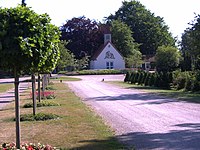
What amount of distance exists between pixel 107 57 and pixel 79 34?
31.7 feet

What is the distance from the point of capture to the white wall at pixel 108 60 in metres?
101

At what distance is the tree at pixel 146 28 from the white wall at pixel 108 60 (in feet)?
48.3

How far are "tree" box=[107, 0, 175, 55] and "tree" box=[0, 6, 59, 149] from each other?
10683 cm

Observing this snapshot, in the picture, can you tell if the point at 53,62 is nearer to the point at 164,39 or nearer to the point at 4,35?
the point at 4,35

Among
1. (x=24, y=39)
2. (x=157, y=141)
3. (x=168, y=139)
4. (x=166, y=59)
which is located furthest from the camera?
(x=166, y=59)

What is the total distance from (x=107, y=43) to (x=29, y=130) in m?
86.9

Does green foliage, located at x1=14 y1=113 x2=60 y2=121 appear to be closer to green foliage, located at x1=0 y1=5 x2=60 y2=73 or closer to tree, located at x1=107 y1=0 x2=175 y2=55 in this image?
green foliage, located at x1=0 y1=5 x2=60 y2=73

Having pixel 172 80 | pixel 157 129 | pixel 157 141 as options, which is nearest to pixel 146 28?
pixel 172 80

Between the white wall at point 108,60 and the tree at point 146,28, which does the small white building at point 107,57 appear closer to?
the white wall at point 108,60

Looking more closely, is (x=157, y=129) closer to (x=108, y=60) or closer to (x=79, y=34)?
(x=79, y=34)

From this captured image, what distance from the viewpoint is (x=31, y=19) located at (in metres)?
8.39

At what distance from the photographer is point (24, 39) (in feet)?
26.5

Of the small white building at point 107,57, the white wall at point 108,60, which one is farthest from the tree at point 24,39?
the white wall at point 108,60

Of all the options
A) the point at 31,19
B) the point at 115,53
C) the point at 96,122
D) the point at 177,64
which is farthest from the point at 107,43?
the point at 31,19
